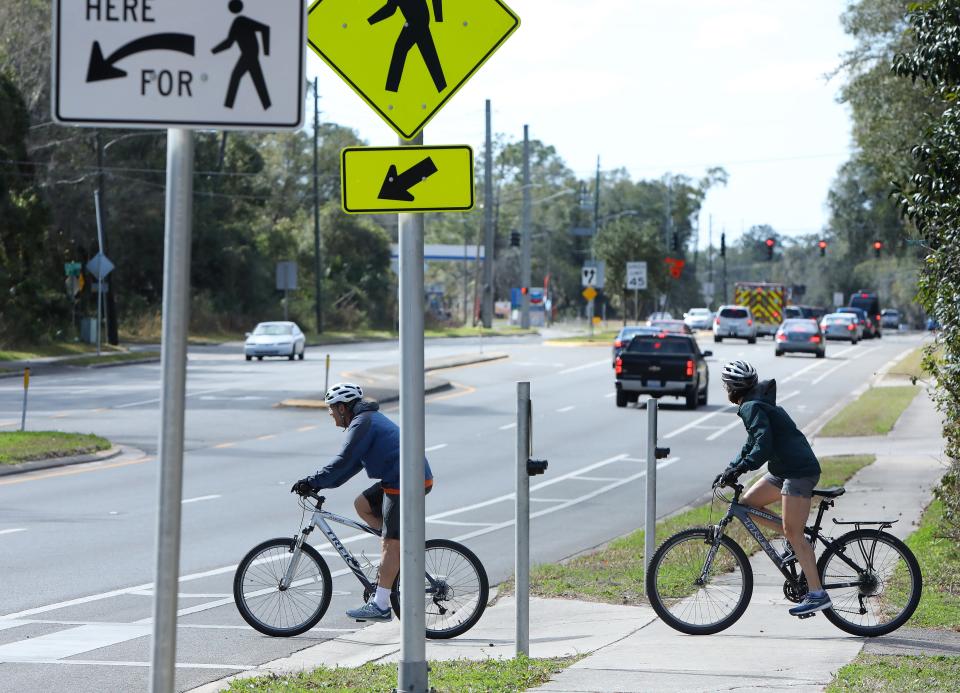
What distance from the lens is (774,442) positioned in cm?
991

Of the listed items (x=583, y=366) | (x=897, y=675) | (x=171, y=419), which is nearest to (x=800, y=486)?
(x=897, y=675)

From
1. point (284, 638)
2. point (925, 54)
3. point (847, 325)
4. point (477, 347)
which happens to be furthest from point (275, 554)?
point (847, 325)

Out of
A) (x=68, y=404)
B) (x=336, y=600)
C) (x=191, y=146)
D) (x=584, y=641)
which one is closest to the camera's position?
(x=191, y=146)

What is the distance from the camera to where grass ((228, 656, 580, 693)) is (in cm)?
786

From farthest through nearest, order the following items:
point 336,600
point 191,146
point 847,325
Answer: point 847,325, point 336,600, point 191,146

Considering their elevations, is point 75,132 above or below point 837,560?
above

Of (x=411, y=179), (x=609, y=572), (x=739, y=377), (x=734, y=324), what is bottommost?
(x=609, y=572)

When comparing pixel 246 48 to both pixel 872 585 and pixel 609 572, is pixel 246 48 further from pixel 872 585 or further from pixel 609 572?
pixel 609 572

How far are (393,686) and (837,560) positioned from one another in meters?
3.62

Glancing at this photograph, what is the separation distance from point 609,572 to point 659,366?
21566 mm

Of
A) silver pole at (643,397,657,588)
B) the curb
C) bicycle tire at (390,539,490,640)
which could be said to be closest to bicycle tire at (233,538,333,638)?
bicycle tire at (390,539,490,640)

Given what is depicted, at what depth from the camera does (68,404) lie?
32.5 meters

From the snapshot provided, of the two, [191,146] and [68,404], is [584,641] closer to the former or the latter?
[191,146]

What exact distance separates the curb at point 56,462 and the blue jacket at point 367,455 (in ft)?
38.1
